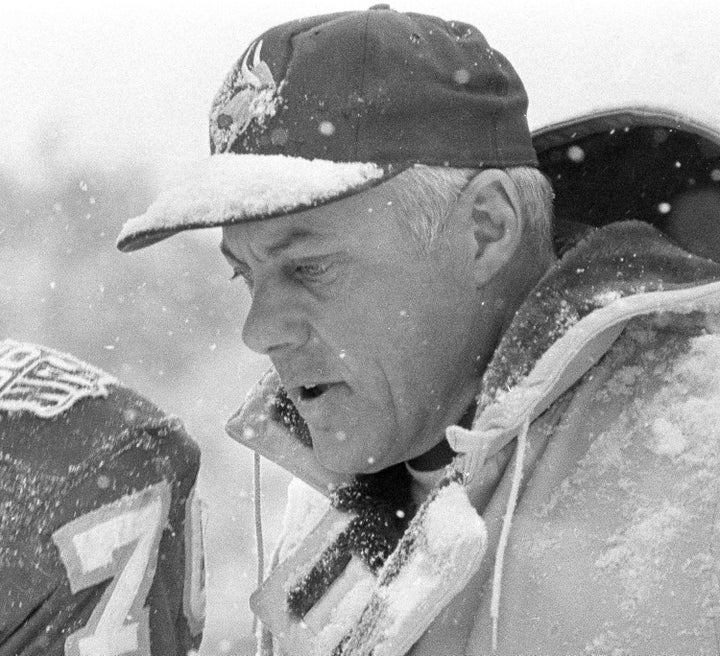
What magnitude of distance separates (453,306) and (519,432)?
0.41 m

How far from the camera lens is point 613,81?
564 centimetres

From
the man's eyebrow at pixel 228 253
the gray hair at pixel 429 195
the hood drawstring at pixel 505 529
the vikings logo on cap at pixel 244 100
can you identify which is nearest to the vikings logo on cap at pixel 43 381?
the man's eyebrow at pixel 228 253

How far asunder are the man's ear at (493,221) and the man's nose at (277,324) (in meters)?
0.34

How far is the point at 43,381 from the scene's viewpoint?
194 centimetres

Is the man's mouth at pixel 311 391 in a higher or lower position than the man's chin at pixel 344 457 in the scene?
higher

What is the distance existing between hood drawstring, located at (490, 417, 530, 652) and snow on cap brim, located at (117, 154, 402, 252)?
0.51 meters

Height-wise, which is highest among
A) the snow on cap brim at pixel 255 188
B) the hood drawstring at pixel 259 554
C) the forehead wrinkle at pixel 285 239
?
the snow on cap brim at pixel 255 188

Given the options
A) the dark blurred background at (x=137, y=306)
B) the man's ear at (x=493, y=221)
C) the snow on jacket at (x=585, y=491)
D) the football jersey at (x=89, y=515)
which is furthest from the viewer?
the dark blurred background at (x=137, y=306)

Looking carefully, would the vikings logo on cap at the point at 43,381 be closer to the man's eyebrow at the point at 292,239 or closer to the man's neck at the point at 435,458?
the man's eyebrow at the point at 292,239

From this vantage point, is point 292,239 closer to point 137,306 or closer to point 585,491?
point 585,491

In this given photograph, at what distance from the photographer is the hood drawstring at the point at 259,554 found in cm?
240

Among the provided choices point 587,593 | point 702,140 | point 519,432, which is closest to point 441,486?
point 519,432

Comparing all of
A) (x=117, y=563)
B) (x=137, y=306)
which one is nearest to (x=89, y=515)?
(x=117, y=563)

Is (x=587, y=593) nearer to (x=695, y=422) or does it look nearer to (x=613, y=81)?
(x=695, y=422)
